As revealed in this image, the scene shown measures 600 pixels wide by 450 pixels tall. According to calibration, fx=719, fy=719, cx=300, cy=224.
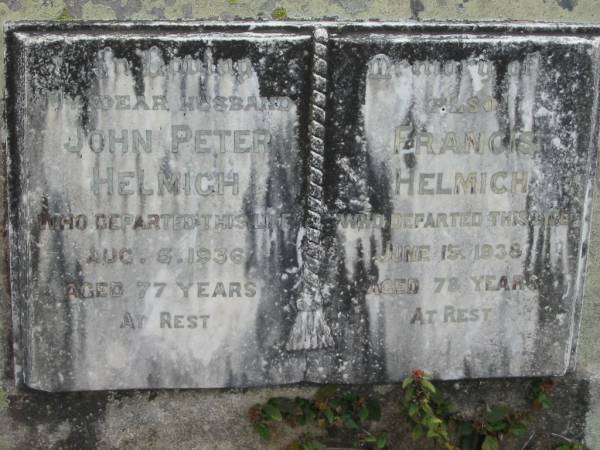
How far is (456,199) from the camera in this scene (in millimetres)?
2486

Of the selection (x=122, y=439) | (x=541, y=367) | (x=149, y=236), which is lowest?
(x=122, y=439)

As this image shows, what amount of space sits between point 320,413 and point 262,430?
0.75ft

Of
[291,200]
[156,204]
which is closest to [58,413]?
[156,204]

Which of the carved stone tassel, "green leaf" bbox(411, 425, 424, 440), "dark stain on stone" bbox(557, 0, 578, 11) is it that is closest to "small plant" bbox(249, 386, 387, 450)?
"green leaf" bbox(411, 425, 424, 440)

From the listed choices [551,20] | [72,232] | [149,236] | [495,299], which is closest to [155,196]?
[149,236]

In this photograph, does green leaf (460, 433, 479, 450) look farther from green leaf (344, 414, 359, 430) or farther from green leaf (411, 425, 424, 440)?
green leaf (344, 414, 359, 430)

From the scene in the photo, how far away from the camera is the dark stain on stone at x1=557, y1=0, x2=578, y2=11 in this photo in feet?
8.40

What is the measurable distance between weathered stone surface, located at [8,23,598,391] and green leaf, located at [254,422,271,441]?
21cm

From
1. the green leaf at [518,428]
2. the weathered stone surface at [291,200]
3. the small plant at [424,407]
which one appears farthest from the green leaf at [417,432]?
the green leaf at [518,428]

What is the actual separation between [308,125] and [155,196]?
564mm

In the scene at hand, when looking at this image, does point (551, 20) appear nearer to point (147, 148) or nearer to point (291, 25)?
point (291, 25)

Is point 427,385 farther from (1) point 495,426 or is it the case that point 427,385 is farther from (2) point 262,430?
(2) point 262,430

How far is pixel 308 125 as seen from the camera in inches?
94.4

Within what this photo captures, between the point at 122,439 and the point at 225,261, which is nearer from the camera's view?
the point at 225,261
